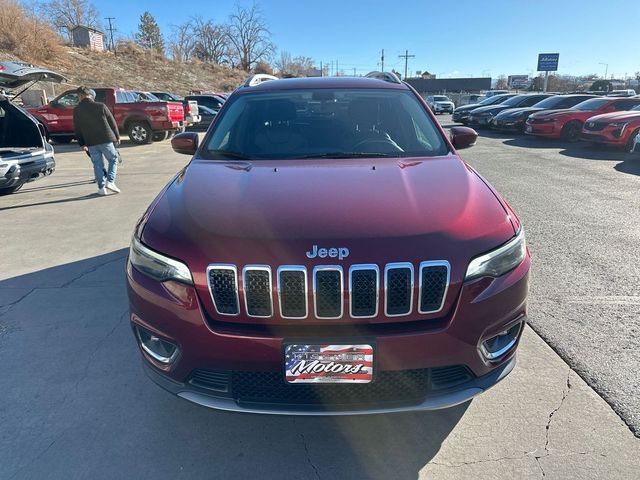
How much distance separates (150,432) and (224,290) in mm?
1046

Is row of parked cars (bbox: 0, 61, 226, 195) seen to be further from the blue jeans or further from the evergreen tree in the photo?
the evergreen tree

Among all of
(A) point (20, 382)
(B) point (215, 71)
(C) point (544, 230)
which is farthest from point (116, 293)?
(B) point (215, 71)

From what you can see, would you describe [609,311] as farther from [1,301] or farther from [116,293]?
[1,301]

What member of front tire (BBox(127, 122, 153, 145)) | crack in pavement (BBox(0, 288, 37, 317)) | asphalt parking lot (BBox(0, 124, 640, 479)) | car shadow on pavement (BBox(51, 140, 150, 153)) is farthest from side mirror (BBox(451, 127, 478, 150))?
front tire (BBox(127, 122, 153, 145))

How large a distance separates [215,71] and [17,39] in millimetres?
26593

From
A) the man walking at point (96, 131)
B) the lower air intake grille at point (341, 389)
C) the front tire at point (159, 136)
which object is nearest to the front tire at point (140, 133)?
the front tire at point (159, 136)

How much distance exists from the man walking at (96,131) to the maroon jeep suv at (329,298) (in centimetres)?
→ 643

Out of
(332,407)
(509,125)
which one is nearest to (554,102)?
(509,125)

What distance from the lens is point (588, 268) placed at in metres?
4.45

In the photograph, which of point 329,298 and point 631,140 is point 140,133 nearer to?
point 631,140

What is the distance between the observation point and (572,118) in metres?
15.2

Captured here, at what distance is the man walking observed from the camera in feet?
25.6

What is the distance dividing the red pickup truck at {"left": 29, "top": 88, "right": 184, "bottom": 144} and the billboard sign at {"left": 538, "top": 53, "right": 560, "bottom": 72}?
3533 centimetres

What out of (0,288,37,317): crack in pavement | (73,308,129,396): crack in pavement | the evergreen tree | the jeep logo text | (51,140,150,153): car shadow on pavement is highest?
the evergreen tree
